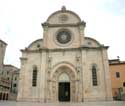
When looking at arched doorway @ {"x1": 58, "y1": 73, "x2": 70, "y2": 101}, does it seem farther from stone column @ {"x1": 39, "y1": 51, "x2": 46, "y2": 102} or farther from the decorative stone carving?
the decorative stone carving

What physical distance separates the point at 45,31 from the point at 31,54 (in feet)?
15.3

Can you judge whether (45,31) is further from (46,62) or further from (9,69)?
(9,69)

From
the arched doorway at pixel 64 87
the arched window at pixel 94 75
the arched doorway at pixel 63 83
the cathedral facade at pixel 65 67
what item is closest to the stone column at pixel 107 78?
the cathedral facade at pixel 65 67

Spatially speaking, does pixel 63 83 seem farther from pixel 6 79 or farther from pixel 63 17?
pixel 6 79

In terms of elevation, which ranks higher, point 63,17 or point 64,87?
point 63,17

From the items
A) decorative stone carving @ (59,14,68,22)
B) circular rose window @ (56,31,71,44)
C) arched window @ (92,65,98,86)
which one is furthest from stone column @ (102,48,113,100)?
decorative stone carving @ (59,14,68,22)

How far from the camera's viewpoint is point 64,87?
26.3 meters

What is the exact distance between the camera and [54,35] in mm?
28641

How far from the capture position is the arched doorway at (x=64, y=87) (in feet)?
84.4

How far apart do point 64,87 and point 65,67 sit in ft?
10.5

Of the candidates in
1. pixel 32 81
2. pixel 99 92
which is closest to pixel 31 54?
pixel 32 81

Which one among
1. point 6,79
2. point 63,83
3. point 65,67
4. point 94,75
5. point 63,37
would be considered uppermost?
point 63,37

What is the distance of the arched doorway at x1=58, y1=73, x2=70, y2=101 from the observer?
1013 inches

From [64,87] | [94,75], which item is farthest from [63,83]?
[94,75]
